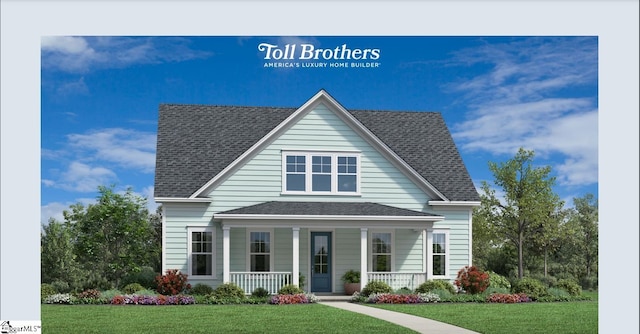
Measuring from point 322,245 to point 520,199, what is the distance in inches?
383

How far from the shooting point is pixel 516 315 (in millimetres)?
20250

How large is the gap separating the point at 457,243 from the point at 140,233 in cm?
1003

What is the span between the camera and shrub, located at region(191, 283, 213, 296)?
2448cm

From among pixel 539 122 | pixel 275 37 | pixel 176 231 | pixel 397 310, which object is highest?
pixel 275 37

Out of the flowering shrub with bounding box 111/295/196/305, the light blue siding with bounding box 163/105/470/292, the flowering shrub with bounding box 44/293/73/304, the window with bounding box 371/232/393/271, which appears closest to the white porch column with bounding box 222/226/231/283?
the light blue siding with bounding box 163/105/470/292

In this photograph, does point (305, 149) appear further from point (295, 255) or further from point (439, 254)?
point (439, 254)

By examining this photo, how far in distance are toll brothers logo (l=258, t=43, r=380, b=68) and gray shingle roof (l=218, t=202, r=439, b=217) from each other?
17.7 ft

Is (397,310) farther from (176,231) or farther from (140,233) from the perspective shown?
(140,233)

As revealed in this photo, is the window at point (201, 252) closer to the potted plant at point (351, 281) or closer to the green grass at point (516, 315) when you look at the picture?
the potted plant at point (351, 281)

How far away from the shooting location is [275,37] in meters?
20.3

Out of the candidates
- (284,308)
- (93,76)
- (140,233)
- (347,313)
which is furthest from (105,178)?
(347,313)

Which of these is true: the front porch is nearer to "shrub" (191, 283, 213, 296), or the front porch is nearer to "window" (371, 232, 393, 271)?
"shrub" (191, 283, 213, 296)

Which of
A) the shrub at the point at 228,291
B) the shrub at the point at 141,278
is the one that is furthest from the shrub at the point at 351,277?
the shrub at the point at 141,278

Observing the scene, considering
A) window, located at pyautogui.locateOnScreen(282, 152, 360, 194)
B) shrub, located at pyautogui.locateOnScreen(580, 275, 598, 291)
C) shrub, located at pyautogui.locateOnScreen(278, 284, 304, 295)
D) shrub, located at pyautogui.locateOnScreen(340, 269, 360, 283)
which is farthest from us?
shrub, located at pyautogui.locateOnScreen(580, 275, 598, 291)
